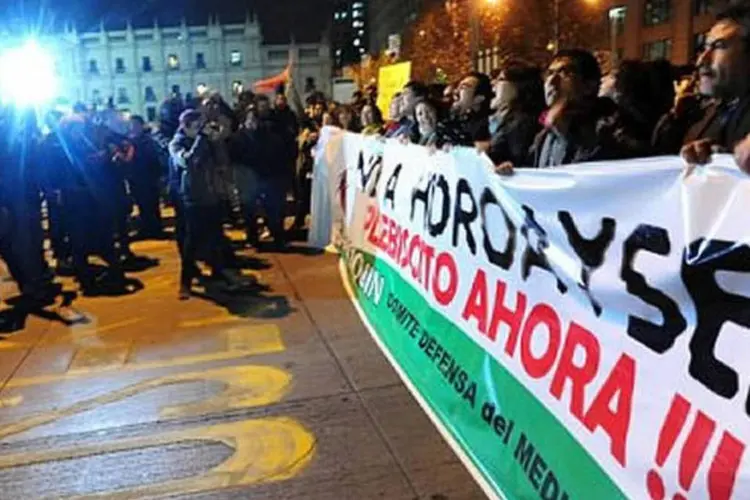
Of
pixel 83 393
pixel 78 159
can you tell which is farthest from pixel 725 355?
pixel 78 159

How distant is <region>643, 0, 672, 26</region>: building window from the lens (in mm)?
49938

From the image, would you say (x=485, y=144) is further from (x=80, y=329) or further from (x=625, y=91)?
(x=80, y=329)

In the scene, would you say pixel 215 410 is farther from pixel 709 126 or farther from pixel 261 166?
pixel 261 166

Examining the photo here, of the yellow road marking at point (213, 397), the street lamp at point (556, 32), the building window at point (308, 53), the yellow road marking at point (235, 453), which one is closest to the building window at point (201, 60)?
the building window at point (308, 53)

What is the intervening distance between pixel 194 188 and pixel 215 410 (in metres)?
3.27

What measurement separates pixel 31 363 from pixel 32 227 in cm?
232

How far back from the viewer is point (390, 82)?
32.8 feet

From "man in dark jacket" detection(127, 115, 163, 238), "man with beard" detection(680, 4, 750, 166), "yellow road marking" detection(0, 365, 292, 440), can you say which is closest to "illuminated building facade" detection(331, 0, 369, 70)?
"man in dark jacket" detection(127, 115, 163, 238)

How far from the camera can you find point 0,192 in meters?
7.12

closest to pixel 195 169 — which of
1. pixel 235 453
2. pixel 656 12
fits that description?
pixel 235 453

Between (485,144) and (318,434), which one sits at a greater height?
(485,144)

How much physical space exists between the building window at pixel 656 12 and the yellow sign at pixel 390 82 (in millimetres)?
44985

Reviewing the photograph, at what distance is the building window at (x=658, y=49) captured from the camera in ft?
163

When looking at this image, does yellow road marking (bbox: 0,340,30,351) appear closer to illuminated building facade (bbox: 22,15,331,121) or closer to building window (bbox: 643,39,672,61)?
building window (bbox: 643,39,672,61)
